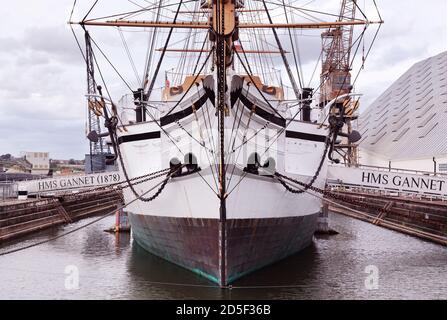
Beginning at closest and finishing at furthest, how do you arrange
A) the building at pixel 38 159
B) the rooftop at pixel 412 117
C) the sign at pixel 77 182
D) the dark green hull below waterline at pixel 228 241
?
the dark green hull below waterline at pixel 228 241 → the sign at pixel 77 182 → the rooftop at pixel 412 117 → the building at pixel 38 159

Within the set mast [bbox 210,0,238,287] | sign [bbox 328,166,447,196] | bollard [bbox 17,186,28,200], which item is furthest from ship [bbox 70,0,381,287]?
bollard [bbox 17,186,28,200]

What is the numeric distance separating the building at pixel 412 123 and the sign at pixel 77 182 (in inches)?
899

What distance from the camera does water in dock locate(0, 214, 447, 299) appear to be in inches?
503

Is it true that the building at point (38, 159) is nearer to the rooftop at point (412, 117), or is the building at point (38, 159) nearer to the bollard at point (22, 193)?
the rooftop at point (412, 117)

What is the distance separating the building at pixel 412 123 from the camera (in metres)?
36.0

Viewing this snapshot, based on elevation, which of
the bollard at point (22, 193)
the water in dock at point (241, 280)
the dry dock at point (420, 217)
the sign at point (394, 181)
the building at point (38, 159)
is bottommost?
the water in dock at point (241, 280)

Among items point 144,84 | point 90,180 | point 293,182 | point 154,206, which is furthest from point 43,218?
point 293,182

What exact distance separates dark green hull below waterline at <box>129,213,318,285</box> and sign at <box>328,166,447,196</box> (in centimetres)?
684

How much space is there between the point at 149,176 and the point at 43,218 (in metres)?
13.8

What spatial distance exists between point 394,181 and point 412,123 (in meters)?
25.7

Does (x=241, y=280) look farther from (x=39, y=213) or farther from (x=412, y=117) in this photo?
(x=412, y=117)

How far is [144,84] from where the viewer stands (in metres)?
18.4

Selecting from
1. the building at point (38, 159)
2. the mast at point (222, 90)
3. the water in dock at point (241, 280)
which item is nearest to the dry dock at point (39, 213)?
the water in dock at point (241, 280)

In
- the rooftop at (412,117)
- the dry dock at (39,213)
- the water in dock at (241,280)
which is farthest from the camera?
the rooftop at (412,117)
